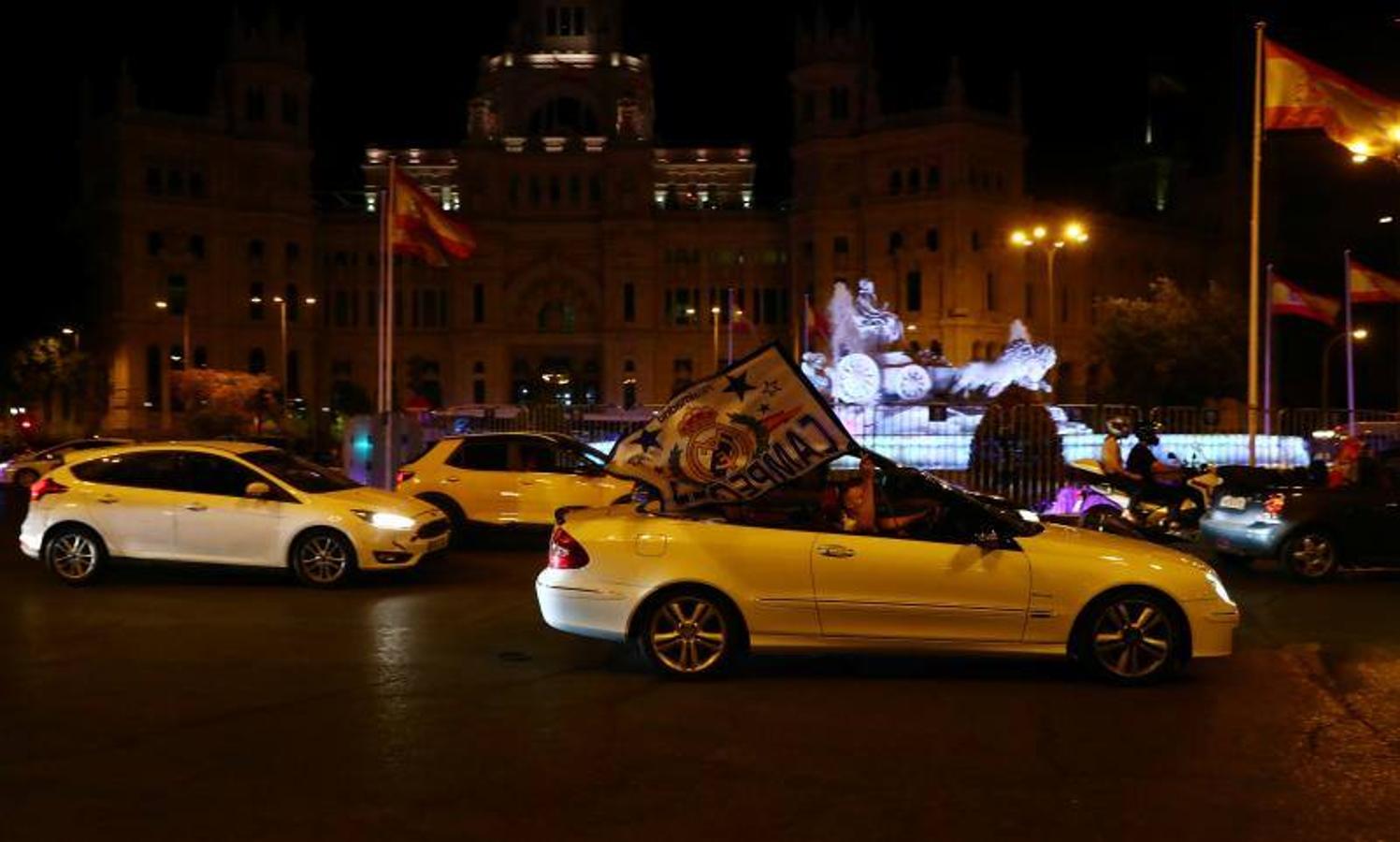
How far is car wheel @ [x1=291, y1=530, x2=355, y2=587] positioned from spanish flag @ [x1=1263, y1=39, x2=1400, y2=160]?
591 inches

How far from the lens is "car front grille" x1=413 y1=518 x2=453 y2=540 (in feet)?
44.8

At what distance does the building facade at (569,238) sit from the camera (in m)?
69.8

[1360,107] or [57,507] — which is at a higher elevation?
[1360,107]

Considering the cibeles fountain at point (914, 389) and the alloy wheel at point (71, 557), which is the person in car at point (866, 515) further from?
the cibeles fountain at point (914, 389)

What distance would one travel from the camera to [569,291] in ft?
262

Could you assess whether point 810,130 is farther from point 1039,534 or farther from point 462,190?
point 1039,534

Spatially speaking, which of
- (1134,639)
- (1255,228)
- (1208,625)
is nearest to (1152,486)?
(1208,625)

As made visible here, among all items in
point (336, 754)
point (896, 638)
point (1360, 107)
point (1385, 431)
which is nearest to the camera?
point (336, 754)

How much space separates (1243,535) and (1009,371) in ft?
71.3

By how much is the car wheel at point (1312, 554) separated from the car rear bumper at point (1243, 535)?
0.16 meters

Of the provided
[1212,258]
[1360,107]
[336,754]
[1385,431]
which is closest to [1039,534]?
[336,754]

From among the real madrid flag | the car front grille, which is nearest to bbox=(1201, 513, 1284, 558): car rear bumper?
the real madrid flag

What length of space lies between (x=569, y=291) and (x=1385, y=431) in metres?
56.0

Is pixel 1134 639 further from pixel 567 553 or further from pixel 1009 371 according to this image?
pixel 1009 371
